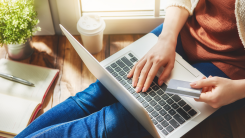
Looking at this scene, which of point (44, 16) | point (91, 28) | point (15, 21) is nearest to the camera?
point (15, 21)

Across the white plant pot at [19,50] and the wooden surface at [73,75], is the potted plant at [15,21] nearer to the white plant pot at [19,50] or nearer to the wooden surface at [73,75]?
the white plant pot at [19,50]

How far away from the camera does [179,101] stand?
792mm

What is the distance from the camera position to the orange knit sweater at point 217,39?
0.80 meters

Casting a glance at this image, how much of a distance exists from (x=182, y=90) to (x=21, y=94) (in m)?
0.76

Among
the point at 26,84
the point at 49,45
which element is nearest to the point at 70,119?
the point at 26,84

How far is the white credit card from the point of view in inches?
28.3

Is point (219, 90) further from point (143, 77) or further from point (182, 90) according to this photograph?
point (143, 77)

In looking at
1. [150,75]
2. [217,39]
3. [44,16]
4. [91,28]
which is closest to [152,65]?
[150,75]

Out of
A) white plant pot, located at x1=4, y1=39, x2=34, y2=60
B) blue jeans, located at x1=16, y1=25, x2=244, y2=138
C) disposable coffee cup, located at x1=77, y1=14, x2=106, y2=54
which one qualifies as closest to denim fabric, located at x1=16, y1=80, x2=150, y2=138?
blue jeans, located at x1=16, y1=25, x2=244, y2=138

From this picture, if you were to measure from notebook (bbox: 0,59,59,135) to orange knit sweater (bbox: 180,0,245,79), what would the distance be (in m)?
0.70

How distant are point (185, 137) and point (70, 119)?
1.84 feet

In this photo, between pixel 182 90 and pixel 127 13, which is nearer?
pixel 182 90

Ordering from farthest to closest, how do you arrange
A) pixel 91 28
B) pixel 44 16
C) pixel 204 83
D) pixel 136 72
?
pixel 44 16 < pixel 91 28 < pixel 136 72 < pixel 204 83

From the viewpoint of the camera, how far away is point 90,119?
802 mm
